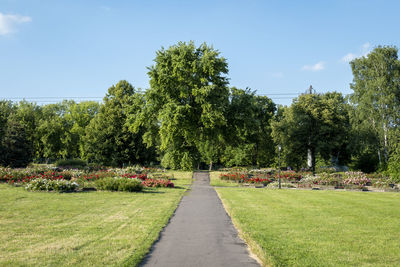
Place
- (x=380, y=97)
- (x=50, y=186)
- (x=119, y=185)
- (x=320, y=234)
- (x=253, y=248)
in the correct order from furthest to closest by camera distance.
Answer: (x=380, y=97) < (x=119, y=185) < (x=50, y=186) < (x=320, y=234) < (x=253, y=248)

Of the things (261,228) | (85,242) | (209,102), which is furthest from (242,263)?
(209,102)

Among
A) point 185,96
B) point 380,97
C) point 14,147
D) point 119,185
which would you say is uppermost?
point 380,97

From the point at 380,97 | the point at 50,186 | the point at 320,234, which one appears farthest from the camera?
the point at 380,97

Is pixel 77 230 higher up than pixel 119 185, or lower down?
lower down

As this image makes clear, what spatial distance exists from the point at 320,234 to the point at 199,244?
11.2 feet

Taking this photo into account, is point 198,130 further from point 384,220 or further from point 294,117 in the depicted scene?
point 384,220

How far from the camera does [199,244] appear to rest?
261 inches

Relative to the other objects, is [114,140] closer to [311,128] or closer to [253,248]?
[311,128]

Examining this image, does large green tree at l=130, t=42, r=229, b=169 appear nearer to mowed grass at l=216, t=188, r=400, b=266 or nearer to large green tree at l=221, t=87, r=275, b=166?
large green tree at l=221, t=87, r=275, b=166

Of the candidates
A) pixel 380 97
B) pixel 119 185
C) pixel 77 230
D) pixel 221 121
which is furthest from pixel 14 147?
pixel 380 97

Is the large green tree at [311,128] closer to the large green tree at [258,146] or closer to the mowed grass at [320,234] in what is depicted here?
the large green tree at [258,146]

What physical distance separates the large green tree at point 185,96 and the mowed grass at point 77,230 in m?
13.2

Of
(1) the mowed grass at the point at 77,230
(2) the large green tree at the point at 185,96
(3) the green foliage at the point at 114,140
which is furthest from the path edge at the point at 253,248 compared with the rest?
(3) the green foliage at the point at 114,140

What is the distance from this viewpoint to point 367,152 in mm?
40156
